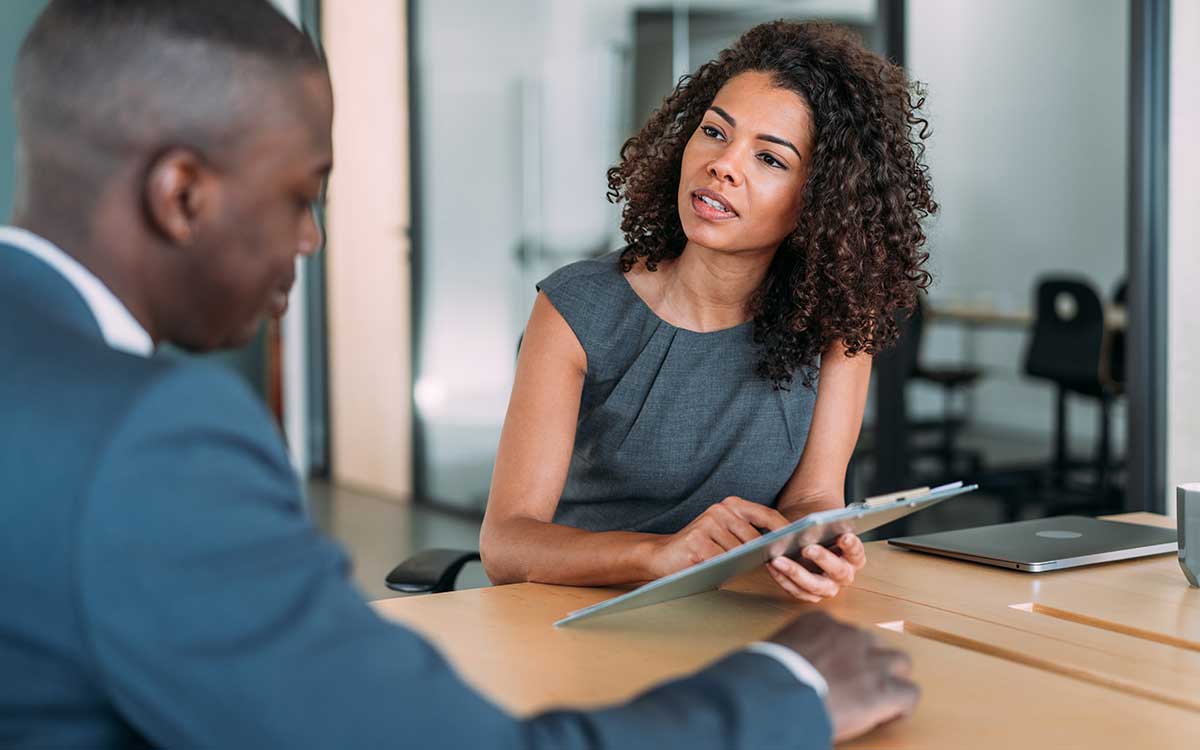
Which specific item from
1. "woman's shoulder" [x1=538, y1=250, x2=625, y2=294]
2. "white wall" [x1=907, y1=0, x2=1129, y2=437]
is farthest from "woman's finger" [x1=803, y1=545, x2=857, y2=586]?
"white wall" [x1=907, y1=0, x2=1129, y2=437]

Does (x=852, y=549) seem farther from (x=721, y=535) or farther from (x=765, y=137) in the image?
(x=765, y=137)

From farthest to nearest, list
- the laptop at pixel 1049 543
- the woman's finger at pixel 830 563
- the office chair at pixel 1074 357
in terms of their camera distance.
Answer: the office chair at pixel 1074 357 → the laptop at pixel 1049 543 → the woman's finger at pixel 830 563

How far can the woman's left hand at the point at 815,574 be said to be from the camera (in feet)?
4.67

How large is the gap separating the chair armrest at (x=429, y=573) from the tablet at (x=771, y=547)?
0.60 metres

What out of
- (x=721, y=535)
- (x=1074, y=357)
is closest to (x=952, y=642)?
(x=721, y=535)

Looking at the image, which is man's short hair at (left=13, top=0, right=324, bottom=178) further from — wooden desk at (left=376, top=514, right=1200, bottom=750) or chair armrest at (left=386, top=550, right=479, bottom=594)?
chair armrest at (left=386, top=550, right=479, bottom=594)

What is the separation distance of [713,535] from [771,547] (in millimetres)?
189

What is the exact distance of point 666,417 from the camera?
190cm

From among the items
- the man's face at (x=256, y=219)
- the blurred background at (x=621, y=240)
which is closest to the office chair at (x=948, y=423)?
the blurred background at (x=621, y=240)

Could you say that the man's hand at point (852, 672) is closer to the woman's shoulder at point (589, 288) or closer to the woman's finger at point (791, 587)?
the woman's finger at point (791, 587)

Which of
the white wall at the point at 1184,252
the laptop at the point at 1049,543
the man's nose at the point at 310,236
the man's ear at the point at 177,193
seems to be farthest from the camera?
the white wall at the point at 1184,252

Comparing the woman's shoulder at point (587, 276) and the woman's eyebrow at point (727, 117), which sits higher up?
the woman's eyebrow at point (727, 117)

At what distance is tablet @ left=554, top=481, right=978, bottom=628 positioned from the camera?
120cm

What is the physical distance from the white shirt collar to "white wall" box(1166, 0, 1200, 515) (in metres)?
2.79
